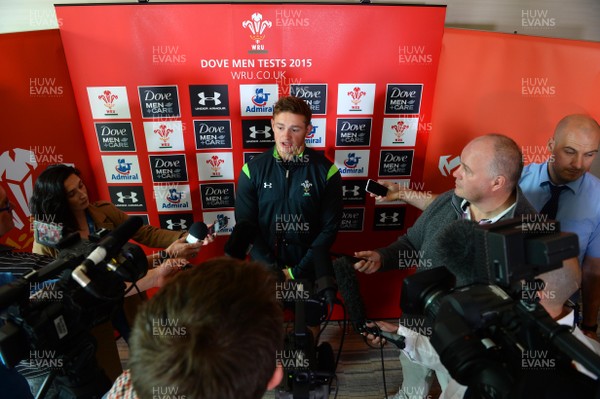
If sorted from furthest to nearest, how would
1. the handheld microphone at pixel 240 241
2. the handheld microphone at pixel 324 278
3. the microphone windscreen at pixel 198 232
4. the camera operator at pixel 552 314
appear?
the microphone windscreen at pixel 198 232
the handheld microphone at pixel 240 241
the camera operator at pixel 552 314
the handheld microphone at pixel 324 278

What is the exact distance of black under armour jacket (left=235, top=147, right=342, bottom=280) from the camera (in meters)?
2.04

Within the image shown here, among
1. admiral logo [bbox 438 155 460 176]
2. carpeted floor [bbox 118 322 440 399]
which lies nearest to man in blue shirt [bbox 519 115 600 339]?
admiral logo [bbox 438 155 460 176]

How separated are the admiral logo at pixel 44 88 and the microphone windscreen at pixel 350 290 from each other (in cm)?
197

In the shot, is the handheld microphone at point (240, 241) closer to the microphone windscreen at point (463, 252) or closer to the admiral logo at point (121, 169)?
the microphone windscreen at point (463, 252)

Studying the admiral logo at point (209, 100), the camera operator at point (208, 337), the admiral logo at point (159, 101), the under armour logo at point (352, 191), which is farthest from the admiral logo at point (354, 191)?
the camera operator at point (208, 337)

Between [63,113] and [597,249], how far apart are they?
10.3 feet

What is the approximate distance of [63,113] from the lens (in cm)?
217

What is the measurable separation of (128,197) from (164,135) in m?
0.52

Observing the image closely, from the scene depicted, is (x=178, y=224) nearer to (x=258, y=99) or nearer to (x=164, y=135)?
(x=164, y=135)

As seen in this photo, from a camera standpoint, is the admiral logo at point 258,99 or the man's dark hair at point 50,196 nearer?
the man's dark hair at point 50,196

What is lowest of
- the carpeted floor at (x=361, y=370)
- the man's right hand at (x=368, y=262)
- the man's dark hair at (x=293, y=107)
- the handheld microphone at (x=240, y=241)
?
the carpeted floor at (x=361, y=370)

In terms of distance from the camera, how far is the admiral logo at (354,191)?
2436 millimetres

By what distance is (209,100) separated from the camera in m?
2.17

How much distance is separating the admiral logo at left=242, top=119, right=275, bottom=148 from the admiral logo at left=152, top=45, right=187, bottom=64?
0.51 meters
